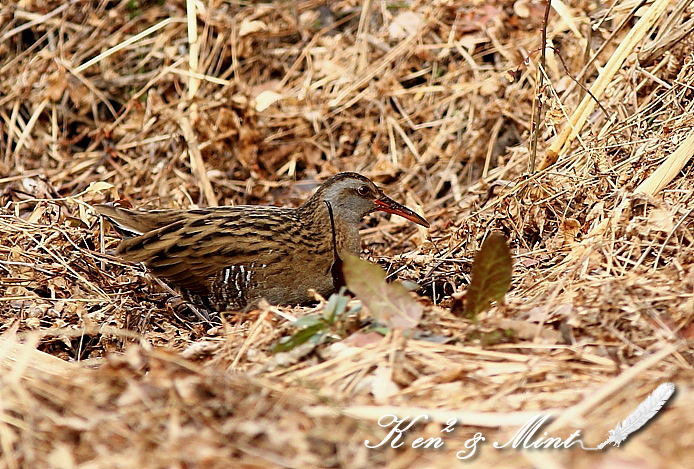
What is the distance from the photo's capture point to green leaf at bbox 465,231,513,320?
112 inches

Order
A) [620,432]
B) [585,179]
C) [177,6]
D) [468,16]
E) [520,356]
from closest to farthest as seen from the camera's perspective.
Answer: [620,432] → [520,356] → [585,179] → [468,16] → [177,6]

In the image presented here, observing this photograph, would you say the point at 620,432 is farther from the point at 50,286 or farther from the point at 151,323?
the point at 50,286

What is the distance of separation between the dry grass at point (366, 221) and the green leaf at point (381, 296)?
3.0 inches

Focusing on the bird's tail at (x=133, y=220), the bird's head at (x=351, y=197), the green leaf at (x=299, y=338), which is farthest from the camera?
the bird's head at (x=351, y=197)

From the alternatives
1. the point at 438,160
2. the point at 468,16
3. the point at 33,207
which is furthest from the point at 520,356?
the point at 468,16

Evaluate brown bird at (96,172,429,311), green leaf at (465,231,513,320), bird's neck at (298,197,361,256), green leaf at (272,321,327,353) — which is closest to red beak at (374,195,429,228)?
bird's neck at (298,197,361,256)

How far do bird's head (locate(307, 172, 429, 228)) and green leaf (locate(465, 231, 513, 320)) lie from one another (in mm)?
1845

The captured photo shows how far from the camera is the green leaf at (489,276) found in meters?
2.84

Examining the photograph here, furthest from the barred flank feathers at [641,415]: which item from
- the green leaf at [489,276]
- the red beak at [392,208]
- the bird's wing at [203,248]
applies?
the red beak at [392,208]

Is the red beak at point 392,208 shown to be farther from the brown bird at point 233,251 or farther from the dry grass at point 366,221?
the brown bird at point 233,251

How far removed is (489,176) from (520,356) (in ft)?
9.25

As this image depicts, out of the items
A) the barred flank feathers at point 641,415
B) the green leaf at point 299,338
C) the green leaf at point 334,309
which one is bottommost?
the green leaf at point 299,338

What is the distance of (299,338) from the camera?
9.06ft

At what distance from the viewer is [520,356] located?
8.73 ft
